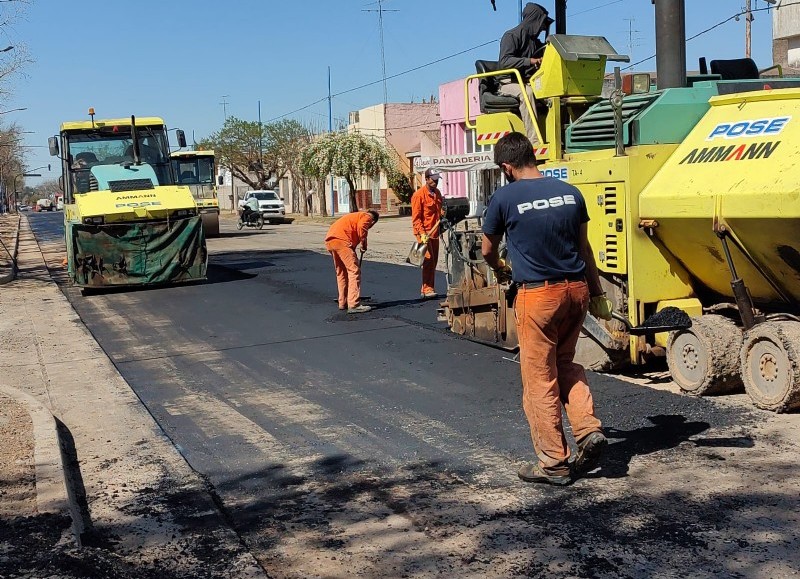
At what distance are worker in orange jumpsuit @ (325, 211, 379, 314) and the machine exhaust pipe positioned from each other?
15.8ft

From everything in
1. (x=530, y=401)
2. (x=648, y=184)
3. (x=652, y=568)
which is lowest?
(x=652, y=568)

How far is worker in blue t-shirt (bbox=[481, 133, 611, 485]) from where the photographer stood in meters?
5.18

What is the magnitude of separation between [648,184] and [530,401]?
9.34 feet

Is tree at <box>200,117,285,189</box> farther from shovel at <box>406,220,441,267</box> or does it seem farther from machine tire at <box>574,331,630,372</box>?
machine tire at <box>574,331,630,372</box>

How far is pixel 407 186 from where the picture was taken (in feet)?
168

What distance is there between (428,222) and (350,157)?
35.4 metres

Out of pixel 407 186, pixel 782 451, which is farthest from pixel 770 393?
pixel 407 186

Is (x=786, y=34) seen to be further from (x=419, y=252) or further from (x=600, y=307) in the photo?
(x=600, y=307)

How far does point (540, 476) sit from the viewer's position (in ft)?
17.2

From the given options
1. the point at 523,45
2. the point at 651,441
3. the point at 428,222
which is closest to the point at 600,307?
the point at 651,441

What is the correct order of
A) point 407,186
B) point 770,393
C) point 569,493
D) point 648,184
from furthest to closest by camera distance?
point 407,186 < point 648,184 < point 770,393 < point 569,493

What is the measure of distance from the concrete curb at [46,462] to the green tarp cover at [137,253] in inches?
337

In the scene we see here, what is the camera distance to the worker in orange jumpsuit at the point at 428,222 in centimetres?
1335

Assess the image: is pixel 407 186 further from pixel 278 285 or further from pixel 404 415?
pixel 404 415
